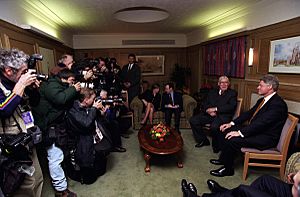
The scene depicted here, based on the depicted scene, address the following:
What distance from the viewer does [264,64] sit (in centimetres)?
303

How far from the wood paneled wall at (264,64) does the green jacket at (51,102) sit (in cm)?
292

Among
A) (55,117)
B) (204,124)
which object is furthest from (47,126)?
(204,124)

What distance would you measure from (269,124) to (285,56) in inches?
47.3

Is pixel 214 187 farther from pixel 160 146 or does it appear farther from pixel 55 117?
pixel 55 117

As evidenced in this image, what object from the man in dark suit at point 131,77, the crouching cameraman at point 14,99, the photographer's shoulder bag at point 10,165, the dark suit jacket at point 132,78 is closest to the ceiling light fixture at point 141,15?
the man in dark suit at point 131,77

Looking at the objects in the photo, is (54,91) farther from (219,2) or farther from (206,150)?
(219,2)

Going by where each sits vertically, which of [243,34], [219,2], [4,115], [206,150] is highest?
[219,2]

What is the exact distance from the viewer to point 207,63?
4.91m

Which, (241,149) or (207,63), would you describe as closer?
(241,149)

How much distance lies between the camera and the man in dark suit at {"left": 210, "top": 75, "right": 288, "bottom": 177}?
2133 mm

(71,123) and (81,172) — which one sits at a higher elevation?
(71,123)

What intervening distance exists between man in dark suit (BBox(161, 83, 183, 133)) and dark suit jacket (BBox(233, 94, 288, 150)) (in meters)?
1.62

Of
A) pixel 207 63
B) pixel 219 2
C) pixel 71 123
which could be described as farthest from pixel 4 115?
pixel 207 63

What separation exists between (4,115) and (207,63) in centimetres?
462
